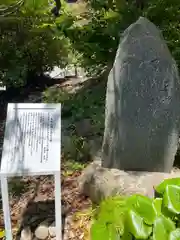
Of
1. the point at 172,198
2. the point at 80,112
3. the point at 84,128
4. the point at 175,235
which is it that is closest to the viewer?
the point at 175,235

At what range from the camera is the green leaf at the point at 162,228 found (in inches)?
56.9

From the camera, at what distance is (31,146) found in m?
2.55

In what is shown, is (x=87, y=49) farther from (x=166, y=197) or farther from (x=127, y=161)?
(x=166, y=197)

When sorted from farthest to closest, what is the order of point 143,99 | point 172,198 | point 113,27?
point 113,27 < point 143,99 < point 172,198

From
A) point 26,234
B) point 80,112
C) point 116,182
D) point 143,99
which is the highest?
point 143,99

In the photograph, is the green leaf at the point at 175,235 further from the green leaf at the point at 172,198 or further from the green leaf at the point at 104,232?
the green leaf at the point at 104,232

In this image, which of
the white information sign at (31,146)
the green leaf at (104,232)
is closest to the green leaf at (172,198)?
the green leaf at (104,232)

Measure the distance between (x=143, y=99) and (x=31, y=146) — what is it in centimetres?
96

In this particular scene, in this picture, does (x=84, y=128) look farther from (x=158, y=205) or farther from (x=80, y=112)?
(x=158, y=205)

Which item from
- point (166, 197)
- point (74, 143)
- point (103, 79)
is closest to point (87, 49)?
point (103, 79)

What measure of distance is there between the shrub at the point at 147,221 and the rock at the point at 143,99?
138cm

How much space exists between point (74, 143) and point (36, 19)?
106 inches

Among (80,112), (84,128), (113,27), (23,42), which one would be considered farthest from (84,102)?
(23,42)

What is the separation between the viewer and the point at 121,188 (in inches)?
111
